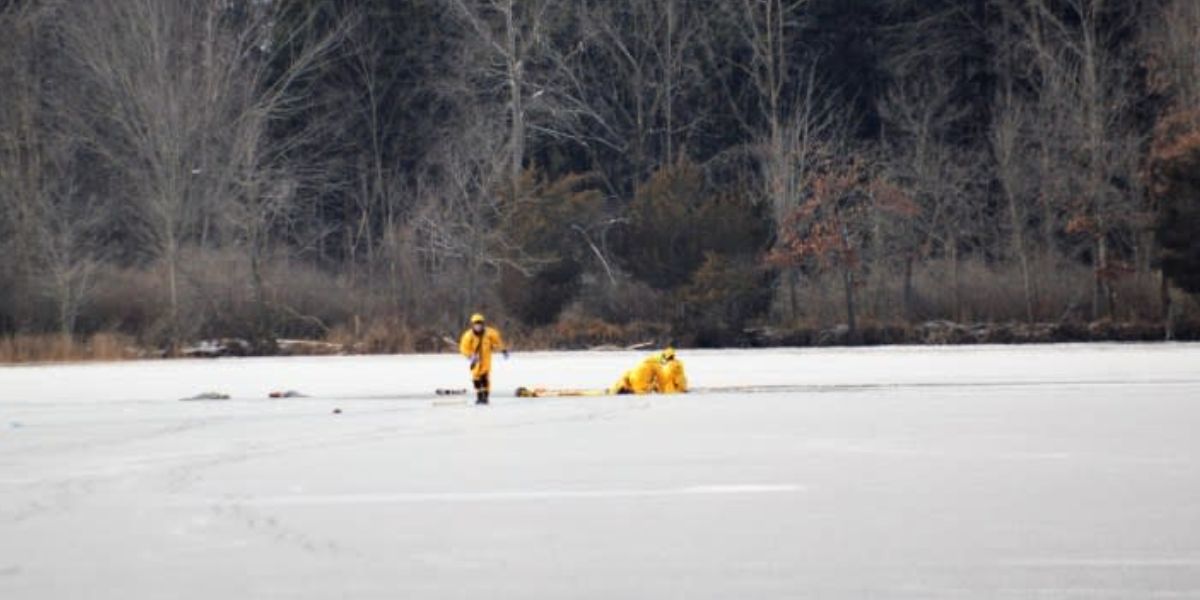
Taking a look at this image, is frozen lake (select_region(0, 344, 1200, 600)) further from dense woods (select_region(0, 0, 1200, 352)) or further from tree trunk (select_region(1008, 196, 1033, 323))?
dense woods (select_region(0, 0, 1200, 352))

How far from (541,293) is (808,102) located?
11028mm

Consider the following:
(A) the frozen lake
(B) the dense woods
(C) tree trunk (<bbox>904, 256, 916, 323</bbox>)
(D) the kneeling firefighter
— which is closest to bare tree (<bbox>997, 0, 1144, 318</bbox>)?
(B) the dense woods

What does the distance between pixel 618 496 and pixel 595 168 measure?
42.6 m

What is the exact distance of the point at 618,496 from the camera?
14.1 meters

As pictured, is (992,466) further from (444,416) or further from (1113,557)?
(444,416)

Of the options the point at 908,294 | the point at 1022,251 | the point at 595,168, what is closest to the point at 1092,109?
the point at 1022,251

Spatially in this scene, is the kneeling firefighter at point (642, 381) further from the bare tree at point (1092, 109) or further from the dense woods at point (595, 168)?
the bare tree at point (1092, 109)

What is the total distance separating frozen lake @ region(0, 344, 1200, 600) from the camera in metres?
10.4

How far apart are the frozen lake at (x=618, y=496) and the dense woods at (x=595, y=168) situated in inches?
732

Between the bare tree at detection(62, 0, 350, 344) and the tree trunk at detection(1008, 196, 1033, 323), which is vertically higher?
the bare tree at detection(62, 0, 350, 344)

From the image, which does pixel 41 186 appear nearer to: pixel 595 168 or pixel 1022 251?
pixel 595 168

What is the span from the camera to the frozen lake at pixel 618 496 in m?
10.4

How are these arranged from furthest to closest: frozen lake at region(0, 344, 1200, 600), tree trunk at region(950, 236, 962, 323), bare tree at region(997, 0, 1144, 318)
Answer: bare tree at region(997, 0, 1144, 318), tree trunk at region(950, 236, 962, 323), frozen lake at region(0, 344, 1200, 600)

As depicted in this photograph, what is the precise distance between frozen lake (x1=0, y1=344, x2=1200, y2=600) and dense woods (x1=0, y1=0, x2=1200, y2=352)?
18.6 metres
